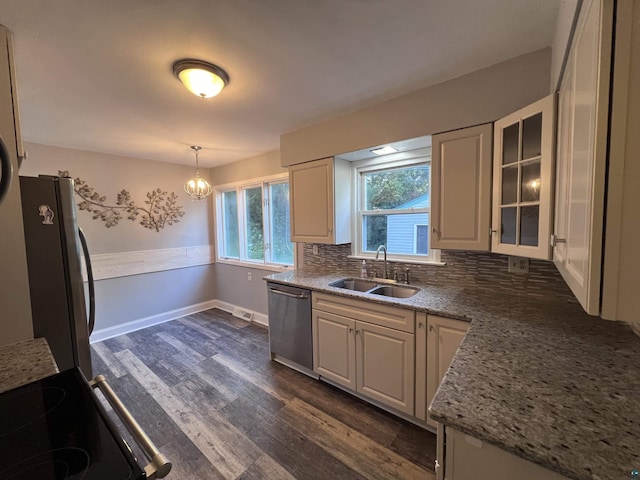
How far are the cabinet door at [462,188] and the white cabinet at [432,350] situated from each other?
1.82 feet

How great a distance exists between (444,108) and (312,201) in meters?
1.37

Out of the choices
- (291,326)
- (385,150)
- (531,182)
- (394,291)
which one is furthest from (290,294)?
(531,182)

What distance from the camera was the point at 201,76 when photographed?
1.60 metres

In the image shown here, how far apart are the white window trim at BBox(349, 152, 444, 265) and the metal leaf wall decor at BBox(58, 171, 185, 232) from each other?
114 inches

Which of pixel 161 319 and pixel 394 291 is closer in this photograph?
pixel 394 291

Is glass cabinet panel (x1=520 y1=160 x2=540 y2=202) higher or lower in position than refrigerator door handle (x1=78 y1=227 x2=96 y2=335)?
higher

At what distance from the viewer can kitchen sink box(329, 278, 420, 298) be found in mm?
2221

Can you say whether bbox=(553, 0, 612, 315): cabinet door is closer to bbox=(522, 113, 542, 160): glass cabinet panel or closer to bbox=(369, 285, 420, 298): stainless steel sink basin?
bbox=(522, 113, 542, 160): glass cabinet panel

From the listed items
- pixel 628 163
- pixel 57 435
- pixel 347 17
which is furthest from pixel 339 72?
pixel 57 435

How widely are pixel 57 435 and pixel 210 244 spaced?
13.1 ft

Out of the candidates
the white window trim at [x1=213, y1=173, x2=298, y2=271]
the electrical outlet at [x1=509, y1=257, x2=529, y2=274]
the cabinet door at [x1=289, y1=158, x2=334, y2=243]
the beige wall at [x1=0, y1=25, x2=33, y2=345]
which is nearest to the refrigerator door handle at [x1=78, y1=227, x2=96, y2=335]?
the beige wall at [x1=0, y1=25, x2=33, y2=345]

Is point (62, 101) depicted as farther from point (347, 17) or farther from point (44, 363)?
point (347, 17)

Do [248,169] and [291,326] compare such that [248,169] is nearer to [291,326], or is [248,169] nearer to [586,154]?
[291,326]

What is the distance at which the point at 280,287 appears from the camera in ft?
8.36
